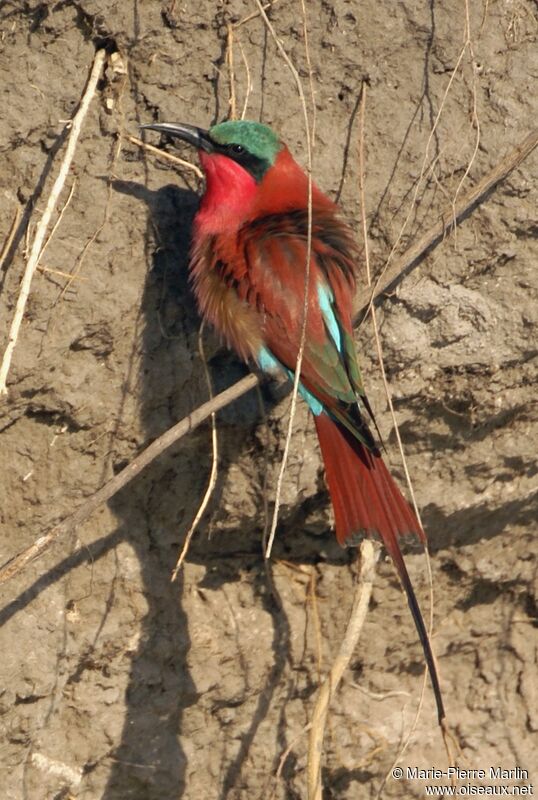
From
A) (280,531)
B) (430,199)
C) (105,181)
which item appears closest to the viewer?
(105,181)

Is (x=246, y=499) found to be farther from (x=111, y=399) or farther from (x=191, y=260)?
(x=191, y=260)

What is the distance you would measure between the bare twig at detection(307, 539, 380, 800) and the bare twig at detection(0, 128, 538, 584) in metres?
0.48

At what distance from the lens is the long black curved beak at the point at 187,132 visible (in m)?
2.20

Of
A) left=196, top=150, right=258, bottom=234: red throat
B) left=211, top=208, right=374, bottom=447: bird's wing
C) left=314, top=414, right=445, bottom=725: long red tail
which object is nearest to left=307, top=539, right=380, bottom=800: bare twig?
left=314, top=414, right=445, bottom=725: long red tail

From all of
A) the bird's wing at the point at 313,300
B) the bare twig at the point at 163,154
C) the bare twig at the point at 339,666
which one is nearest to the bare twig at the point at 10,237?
the bare twig at the point at 163,154

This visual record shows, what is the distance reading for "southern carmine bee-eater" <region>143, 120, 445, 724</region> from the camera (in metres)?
2.16

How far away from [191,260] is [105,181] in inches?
9.5

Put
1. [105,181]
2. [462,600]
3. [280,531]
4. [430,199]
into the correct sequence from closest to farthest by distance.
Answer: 1. [105,181]
2. [430,199]
3. [280,531]
4. [462,600]

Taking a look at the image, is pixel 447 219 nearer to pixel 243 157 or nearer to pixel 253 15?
pixel 243 157

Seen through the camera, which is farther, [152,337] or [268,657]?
[268,657]

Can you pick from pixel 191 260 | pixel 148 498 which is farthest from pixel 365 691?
pixel 191 260

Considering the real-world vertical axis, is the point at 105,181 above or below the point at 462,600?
above

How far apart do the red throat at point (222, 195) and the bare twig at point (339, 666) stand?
76 cm

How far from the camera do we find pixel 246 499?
2441 mm
